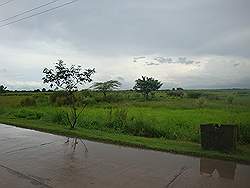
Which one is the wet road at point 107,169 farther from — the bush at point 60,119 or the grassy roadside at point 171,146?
the bush at point 60,119

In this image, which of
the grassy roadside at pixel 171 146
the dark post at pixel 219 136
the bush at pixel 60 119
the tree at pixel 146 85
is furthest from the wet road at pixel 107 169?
the tree at pixel 146 85

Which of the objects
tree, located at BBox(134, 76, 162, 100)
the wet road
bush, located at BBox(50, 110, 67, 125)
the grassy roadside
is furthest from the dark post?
tree, located at BBox(134, 76, 162, 100)

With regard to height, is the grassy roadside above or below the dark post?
below

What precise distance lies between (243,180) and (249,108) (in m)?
20.8

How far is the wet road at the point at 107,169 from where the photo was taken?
595 cm

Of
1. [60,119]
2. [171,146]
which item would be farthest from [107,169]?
[60,119]

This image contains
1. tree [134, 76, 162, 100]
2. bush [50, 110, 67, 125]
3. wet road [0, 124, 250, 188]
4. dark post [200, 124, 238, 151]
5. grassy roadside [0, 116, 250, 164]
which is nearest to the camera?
wet road [0, 124, 250, 188]

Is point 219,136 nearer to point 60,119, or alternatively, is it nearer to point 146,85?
point 60,119

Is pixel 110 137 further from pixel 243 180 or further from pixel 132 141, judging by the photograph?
pixel 243 180

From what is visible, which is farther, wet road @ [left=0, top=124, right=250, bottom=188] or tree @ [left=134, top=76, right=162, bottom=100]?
tree @ [left=134, top=76, right=162, bottom=100]

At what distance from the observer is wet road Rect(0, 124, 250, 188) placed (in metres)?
5.95

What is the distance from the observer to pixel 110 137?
11.0 m

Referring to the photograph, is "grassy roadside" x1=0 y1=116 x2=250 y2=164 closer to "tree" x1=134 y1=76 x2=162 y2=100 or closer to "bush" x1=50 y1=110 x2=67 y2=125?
"bush" x1=50 y1=110 x2=67 y2=125

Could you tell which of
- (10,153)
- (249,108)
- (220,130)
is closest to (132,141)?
(220,130)
